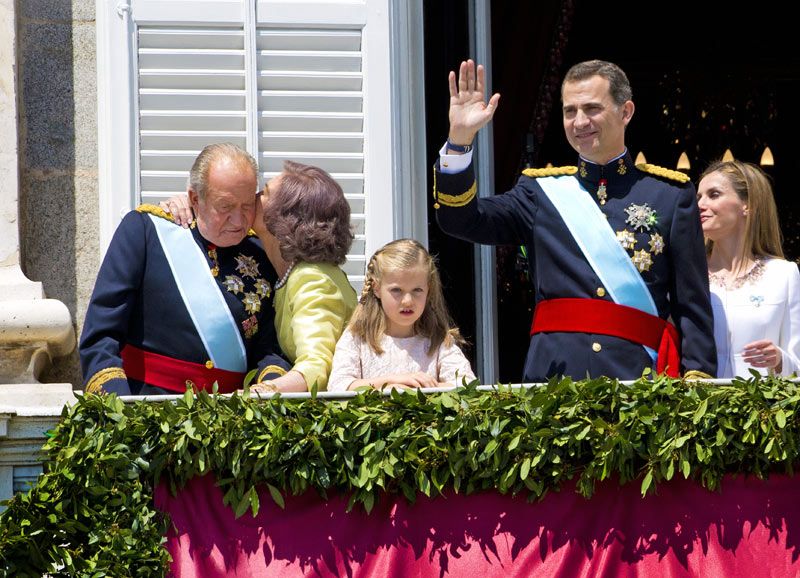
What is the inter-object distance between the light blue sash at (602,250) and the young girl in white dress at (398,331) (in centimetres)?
A: 47

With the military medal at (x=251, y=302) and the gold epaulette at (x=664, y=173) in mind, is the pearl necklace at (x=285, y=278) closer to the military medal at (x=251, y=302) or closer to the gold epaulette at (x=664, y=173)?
the military medal at (x=251, y=302)

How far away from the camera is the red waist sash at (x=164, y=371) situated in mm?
5434

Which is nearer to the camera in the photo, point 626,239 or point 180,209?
point 626,239

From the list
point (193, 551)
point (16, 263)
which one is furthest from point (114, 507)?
point (16, 263)

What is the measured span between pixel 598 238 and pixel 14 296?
1.93 meters

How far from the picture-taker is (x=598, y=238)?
553cm

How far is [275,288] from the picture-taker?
564cm

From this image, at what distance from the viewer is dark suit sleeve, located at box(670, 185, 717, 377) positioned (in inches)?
213

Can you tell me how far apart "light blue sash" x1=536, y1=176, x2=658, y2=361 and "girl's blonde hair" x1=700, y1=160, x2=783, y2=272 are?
0.68 meters

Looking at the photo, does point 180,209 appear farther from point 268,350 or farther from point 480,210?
point 480,210

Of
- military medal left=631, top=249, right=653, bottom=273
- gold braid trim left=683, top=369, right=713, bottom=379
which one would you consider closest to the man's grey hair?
military medal left=631, top=249, right=653, bottom=273

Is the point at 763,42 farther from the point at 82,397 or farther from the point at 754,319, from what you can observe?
the point at 82,397

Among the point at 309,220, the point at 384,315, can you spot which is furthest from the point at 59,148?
the point at 384,315

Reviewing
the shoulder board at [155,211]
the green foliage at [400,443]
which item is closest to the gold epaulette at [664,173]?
the green foliage at [400,443]
